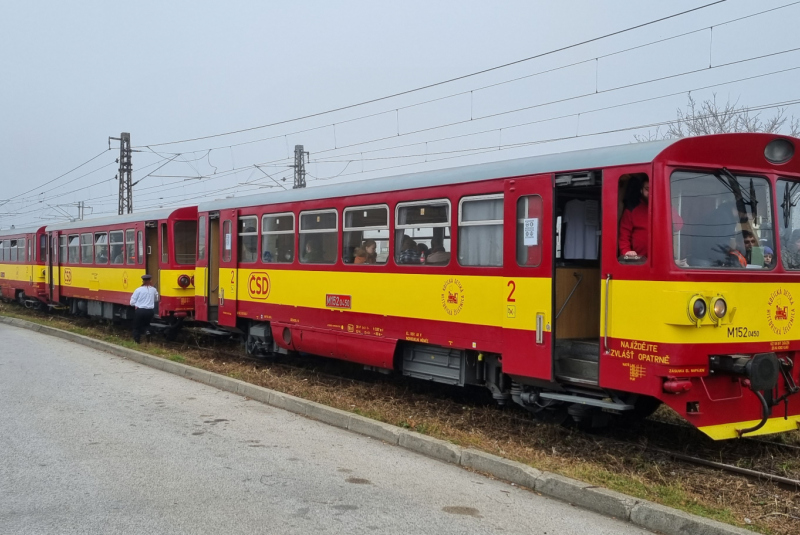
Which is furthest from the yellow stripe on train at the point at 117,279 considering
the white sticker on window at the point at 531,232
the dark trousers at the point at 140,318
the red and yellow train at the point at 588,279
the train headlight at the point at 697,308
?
the train headlight at the point at 697,308

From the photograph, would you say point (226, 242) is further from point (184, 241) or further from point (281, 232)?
point (184, 241)

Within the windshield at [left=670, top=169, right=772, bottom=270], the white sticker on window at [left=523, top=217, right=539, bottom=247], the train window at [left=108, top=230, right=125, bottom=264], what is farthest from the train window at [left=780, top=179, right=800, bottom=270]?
the train window at [left=108, top=230, right=125, bottom=264]

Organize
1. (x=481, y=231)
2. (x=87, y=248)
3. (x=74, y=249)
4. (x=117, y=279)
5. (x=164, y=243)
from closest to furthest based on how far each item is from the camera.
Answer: (x=481, y=231)
(x=164, y=243)
(x=117, y=279)
(x=87, y=248)
(x=74, y=249)

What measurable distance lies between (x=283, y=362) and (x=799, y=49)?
10295 mm

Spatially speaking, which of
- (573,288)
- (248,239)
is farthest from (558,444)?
(248,239)

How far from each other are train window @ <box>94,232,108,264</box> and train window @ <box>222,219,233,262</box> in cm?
723

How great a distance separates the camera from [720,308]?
6730 mm

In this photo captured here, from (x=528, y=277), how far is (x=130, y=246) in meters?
13.0

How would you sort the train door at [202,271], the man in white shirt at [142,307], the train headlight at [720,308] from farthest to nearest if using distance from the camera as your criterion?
the man in white shirt at [142,307], the train door at [202,271], the train headlight at [720,308]

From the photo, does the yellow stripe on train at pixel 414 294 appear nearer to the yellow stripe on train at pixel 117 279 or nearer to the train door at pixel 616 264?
the train door at pixel 616 264

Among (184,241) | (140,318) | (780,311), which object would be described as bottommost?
(140,318)

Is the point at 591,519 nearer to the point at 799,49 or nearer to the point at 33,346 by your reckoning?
the point at 799,49

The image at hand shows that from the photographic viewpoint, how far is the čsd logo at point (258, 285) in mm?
12602

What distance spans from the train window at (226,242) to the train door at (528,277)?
6956 millimetres
